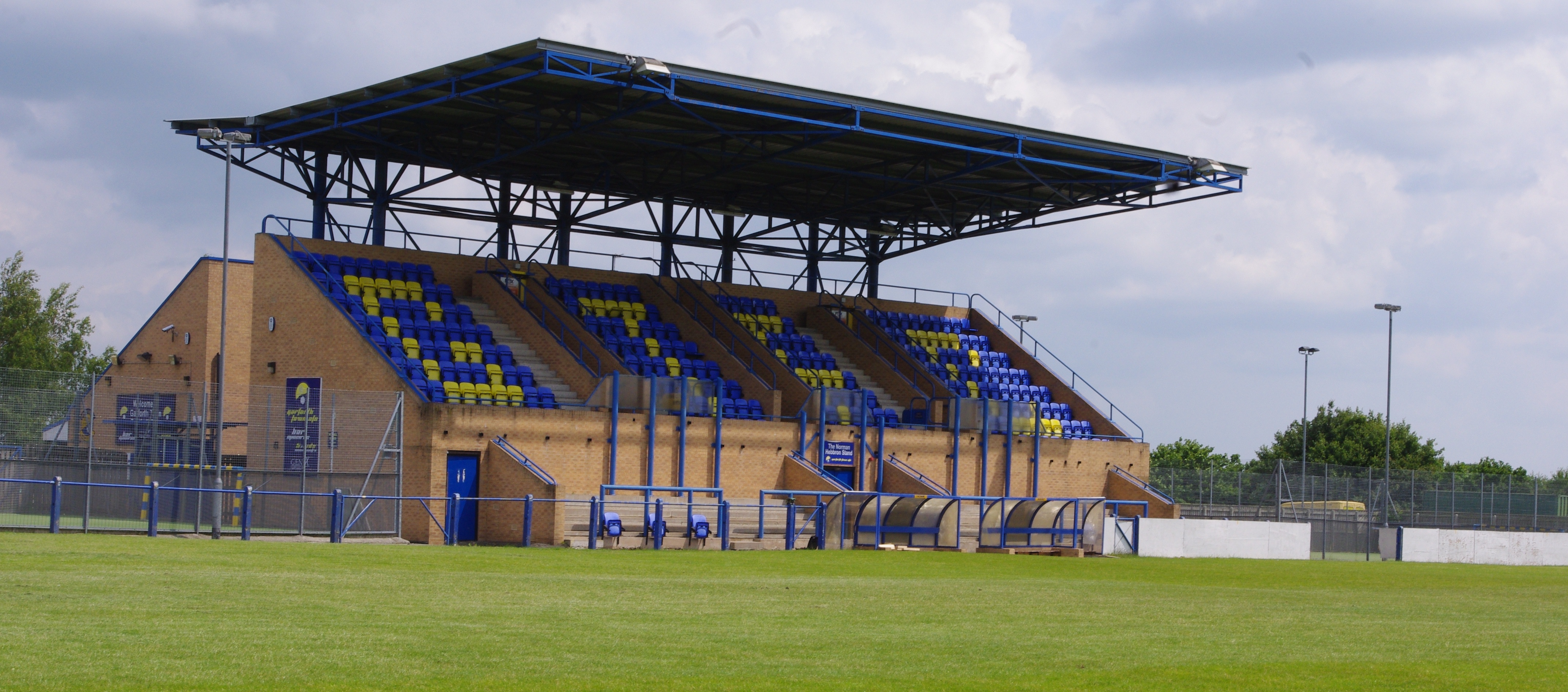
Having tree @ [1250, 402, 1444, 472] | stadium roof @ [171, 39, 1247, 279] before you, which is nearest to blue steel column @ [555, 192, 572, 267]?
stadium roof @ [171, 39, 1247, 279]

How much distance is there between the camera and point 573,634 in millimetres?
14008

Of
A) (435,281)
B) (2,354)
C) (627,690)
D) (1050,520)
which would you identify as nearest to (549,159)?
(435,281)

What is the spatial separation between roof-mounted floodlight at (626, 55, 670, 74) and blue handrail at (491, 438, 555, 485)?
8505mm

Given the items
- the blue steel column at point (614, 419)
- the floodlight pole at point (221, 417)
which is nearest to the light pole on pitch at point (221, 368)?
the floodlight pole at point (221, 417)

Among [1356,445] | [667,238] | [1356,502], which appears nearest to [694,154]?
[667,238]

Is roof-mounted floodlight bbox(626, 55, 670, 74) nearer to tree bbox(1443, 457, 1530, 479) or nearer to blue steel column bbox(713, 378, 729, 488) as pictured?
blue steel column bbox(713, 378, 729, 488)

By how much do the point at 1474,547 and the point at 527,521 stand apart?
28.2m

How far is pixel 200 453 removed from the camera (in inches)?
1236

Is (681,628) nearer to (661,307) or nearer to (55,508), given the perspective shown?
(55,508)

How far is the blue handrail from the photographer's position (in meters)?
33.1

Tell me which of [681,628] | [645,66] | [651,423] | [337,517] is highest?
[645,66]

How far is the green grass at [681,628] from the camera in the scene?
1168 centimetres

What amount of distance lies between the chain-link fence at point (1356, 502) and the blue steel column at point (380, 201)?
24.2 meters

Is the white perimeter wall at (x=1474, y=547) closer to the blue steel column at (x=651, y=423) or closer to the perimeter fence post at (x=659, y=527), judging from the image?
the blue steel column at (x=651, y=423)
